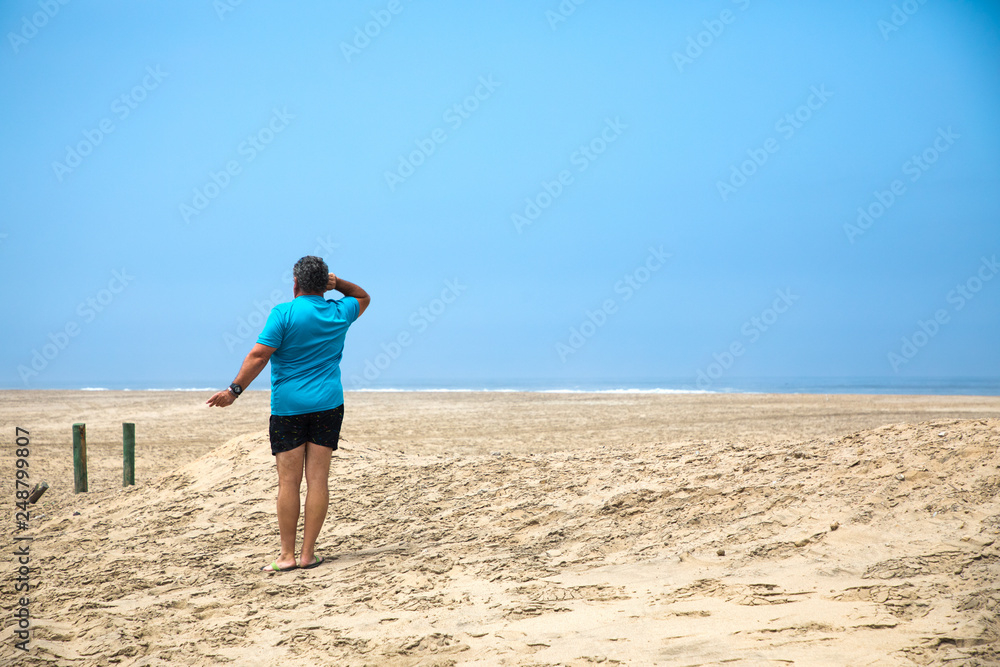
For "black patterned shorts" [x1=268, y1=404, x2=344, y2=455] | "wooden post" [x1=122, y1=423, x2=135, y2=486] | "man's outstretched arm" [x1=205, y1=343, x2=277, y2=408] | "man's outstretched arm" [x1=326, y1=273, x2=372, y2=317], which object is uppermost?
"man's outstretched arm" [x1=326, y1=273, x2=372, y2=317]

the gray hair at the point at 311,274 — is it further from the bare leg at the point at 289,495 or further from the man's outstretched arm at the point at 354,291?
the bare leg at the point at 289,495

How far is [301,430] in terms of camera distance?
445cm

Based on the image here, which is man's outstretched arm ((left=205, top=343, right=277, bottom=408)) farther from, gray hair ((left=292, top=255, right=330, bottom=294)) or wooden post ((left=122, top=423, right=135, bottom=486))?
wooden post ((left=122, top=423, right=135, bottom=486))

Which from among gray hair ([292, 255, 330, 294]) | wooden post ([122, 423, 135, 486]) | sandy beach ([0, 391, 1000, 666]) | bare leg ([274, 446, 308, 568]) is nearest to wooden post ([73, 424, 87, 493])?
wooden post ([122, 423, 135, 486])

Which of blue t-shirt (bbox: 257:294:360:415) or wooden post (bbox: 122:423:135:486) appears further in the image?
wooden post (bbox: 122:423:135:486)

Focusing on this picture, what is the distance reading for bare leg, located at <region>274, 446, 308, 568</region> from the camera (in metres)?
4.46

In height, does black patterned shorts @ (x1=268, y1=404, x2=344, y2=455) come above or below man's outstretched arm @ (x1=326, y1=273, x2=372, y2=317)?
below

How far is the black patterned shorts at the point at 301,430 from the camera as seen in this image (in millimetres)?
4430

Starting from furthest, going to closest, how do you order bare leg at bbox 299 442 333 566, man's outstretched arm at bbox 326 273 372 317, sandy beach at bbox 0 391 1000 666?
man's outstretched arm at bbox 326 273 372 317 < bare leg at bbox 299 442 333 566 < sandy beach at bbox 0 391 1000 666

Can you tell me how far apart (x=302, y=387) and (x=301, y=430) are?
283 millimetres

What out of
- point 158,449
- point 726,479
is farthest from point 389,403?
point 726,479

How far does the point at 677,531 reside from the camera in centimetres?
475

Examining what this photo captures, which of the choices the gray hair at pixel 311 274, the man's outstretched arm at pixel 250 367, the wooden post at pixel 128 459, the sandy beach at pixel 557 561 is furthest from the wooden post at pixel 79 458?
the gray hair at pixel 311 274

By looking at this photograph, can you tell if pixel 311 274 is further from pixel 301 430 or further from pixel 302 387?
pixel 301 430
